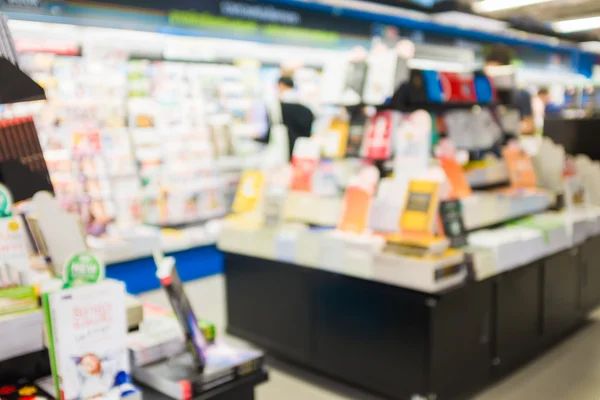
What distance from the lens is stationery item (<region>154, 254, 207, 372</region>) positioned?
1.91 meters

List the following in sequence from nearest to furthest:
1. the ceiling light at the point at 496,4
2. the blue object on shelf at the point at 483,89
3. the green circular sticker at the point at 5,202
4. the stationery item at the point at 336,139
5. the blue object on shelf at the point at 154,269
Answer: the green circular sticker at the point at 5,202, the stationery item at the point at 336,139, the blue object on shelf at the point at 483,89, the blue object on shelf at the point at 154,269, the ceiling light at the point at 496,4

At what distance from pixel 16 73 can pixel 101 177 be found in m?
4.06

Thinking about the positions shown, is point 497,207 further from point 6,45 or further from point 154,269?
point 154,269

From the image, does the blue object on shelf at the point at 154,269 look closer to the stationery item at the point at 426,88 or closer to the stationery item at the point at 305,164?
the stationery item at the point at 305,164

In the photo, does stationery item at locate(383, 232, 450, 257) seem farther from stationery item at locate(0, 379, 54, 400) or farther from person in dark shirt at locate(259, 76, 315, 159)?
person in dark shirt at locate(259, 76, 315, 159)

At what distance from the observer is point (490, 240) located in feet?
12.1

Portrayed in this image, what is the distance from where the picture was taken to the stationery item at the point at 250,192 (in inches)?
170

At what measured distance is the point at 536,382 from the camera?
3727 mm

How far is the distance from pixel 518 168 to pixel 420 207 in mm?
1592

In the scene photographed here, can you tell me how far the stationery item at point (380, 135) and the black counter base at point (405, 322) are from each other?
848mm

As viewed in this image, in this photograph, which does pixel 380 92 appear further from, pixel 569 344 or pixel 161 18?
pixel 161 18

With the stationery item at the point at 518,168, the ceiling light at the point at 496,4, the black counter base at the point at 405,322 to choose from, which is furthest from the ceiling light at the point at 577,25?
the black counter base at the point at 405,322

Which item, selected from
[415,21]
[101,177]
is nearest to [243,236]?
[101,177]

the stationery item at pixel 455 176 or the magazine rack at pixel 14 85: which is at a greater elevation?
the magazine rack at pixel 14 85
